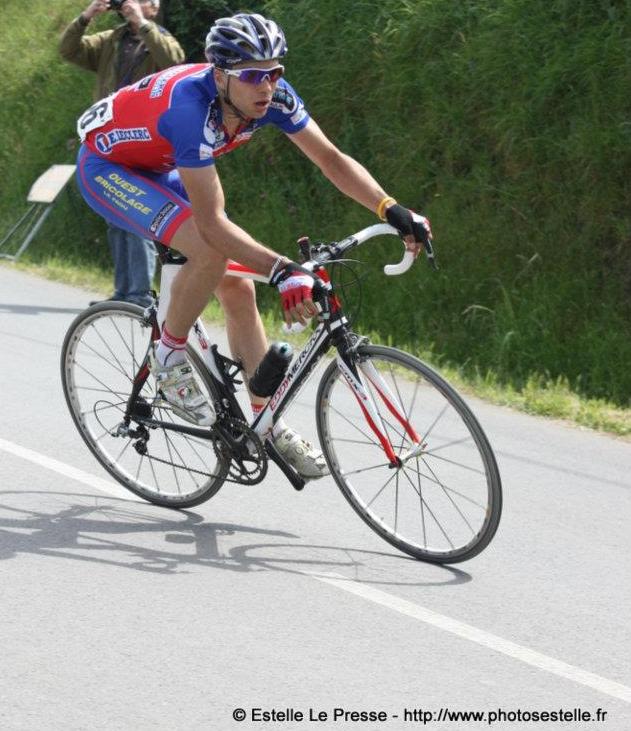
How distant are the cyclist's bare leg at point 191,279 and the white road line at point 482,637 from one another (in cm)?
112

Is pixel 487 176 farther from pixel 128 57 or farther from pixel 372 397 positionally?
pixel 372 397

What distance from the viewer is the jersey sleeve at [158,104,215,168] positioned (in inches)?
212

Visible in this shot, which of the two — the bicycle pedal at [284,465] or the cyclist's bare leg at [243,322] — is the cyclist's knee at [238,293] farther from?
the bicycle pedal at [284,465]

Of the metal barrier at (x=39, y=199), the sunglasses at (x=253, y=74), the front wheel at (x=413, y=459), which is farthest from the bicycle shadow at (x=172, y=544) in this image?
the metal barrier at (x=39, y=199)

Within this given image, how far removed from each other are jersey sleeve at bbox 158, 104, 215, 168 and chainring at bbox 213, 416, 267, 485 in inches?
42.9

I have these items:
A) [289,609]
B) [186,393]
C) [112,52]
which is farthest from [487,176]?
[289,609]

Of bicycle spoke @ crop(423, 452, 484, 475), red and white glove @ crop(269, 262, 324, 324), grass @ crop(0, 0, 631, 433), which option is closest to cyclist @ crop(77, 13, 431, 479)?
red and white glove @ crop(269, 262, 324, 324)

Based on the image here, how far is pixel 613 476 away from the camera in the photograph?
7242mm

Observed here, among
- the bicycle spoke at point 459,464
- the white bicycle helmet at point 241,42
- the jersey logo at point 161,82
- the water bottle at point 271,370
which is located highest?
the white bicycle helmet at point 241,42

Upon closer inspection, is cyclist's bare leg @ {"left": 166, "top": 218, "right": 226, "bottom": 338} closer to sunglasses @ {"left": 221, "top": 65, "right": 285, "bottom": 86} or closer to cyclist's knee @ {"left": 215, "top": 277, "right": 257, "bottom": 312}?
cyclist's knee @ {"left": 215, "top": 277, "right": 257, "bottom": 312}

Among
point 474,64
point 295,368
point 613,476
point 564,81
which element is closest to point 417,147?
point 474,64

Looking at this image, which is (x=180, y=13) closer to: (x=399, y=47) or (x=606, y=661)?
(x=399, y=47)

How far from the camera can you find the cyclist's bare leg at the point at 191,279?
5.68 meters

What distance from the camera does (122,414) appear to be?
660 centimetres
